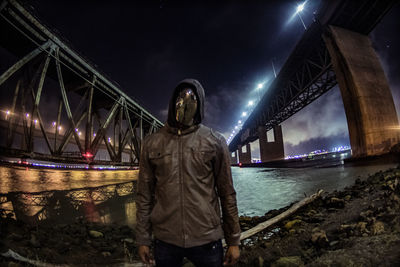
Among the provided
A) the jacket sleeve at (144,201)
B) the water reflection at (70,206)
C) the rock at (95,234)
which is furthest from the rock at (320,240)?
the water reflection at (70,206)

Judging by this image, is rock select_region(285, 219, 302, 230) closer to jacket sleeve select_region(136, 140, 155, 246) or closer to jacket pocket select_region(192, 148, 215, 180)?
jacket pocket select_region(192, 148, 215, 180)

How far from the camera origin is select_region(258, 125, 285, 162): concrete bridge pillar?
131 feet

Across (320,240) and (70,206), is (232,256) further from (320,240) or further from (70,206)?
(70,206)

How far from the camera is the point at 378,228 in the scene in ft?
10.0

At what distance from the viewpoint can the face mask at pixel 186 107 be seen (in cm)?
177

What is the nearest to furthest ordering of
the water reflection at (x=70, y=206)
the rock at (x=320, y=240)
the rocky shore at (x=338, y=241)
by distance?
the rocky shore at (x=338, y=241), the rock at (x=320, y=240), the water reflection at (x=70, y=206)

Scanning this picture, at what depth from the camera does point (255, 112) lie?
4272cm

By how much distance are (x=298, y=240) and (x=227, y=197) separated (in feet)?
11.3

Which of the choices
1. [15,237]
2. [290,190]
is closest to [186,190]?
[15,237]

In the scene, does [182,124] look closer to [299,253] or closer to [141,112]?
[299,253]

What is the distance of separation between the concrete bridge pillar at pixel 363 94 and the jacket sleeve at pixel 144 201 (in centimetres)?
1640

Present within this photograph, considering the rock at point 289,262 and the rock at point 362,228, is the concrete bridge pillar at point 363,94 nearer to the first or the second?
the rock at point 362,228

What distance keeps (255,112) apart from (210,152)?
4358 cm

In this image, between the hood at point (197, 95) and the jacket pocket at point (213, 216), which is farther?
the hood at point (197, 95)
